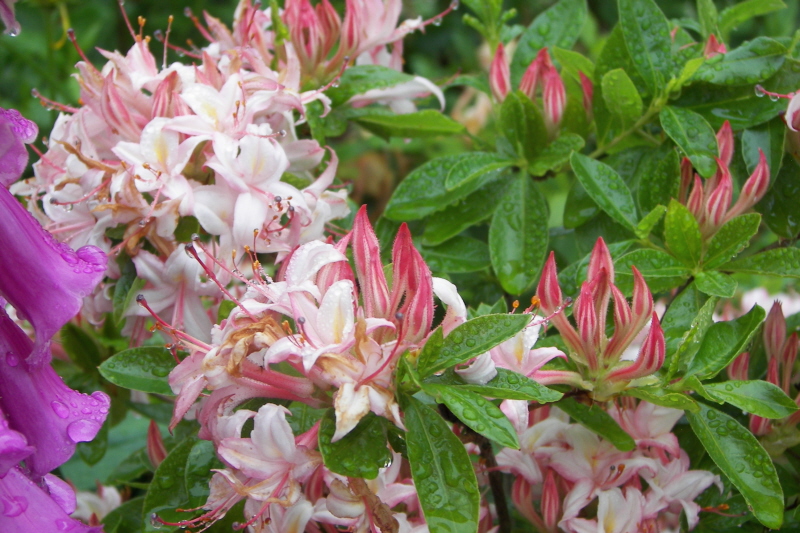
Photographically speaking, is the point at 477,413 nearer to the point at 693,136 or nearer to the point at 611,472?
the point at 611,472

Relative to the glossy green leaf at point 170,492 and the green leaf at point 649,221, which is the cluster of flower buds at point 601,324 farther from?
the glossy green leaf at point 170,492

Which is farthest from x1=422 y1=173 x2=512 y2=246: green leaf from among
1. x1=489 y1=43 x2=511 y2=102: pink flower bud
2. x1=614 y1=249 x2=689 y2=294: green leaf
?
x1=614 y1=249 x2=689 y2=294: green leaf

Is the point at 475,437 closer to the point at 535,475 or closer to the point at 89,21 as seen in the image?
the point at 535,475

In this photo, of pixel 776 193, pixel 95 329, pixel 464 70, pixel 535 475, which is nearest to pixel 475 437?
pixel 535 475

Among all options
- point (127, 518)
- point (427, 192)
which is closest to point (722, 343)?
point (427, 192)

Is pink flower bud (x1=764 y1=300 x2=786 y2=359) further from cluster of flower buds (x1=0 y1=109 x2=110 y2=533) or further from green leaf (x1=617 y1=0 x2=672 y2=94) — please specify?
cluster of flower buds (x1=0 y1=109 x2=110 y2=533)

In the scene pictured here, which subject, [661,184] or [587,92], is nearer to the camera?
[661,184]
